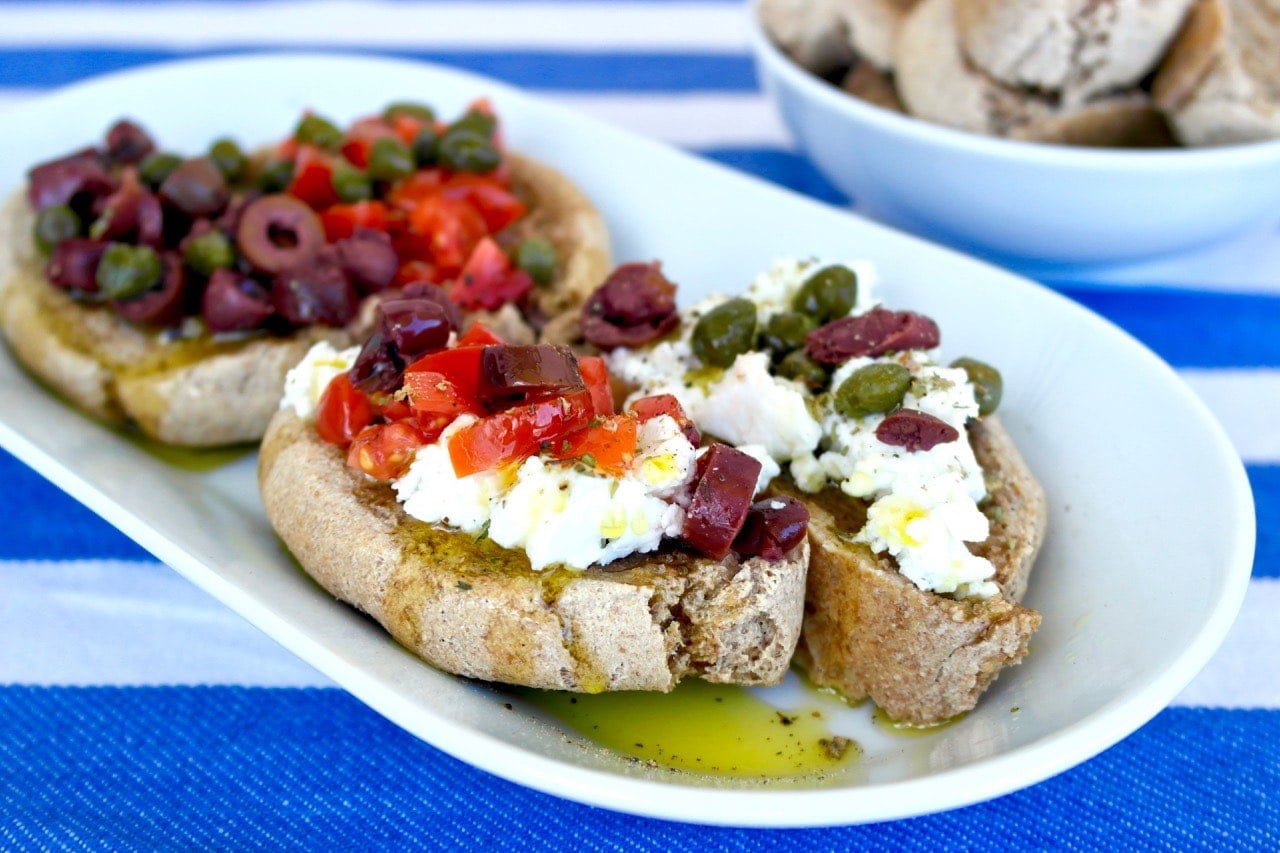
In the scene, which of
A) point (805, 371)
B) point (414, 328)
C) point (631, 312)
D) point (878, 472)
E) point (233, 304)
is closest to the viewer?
point (878, 472)

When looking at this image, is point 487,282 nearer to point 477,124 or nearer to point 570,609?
point 477,124

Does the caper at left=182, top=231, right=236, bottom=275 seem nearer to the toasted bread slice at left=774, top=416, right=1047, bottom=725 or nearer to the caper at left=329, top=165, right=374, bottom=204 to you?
the caper at left=329, top=165, right=374, bottom=204

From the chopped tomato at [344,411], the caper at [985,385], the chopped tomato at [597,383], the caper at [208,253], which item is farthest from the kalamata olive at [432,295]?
the caper at [985,385]

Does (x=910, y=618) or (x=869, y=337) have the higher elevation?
(x=869, y=337)

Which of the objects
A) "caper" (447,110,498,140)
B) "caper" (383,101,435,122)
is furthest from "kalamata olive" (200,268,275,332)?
"caper" (383,101,435,122)

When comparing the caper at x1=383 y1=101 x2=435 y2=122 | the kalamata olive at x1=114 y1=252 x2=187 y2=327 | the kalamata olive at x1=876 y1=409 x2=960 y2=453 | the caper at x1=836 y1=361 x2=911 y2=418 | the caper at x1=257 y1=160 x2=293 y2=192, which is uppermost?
the caper at x1=383 y1=101 x2=435 y2=122

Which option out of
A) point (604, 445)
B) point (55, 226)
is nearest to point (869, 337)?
point (604, 445)
